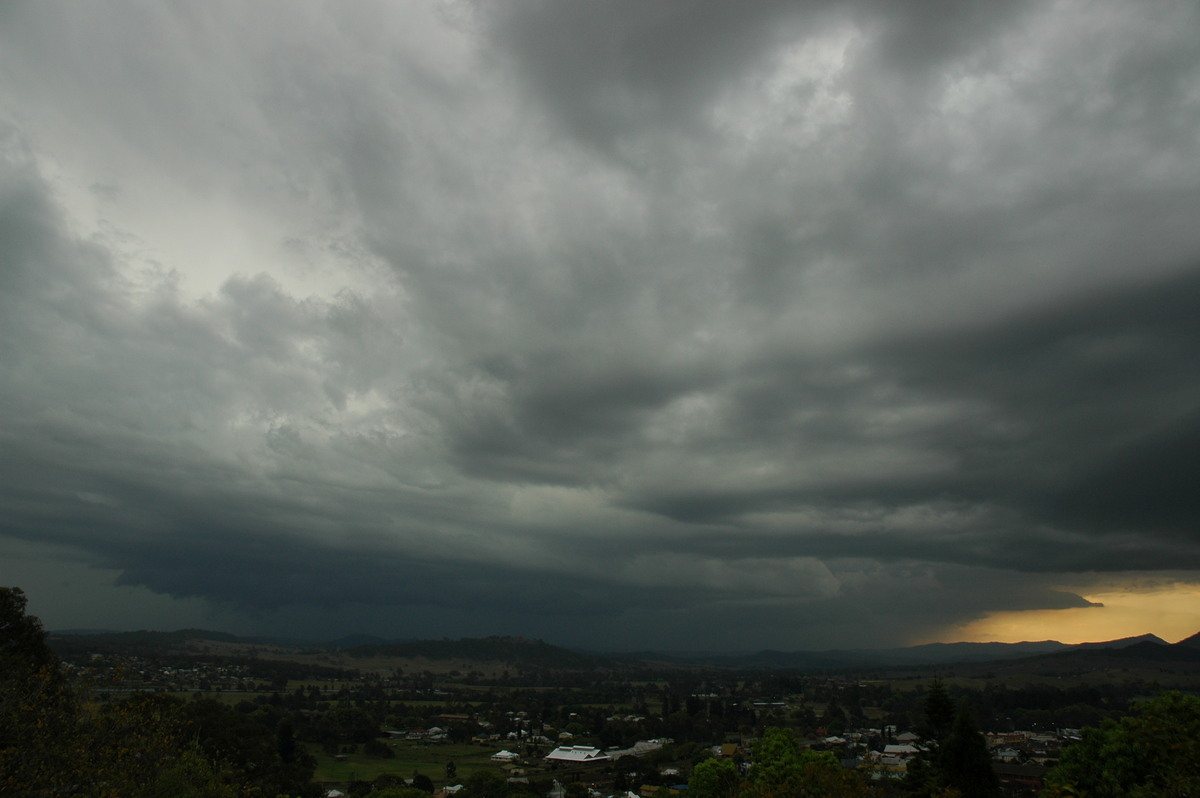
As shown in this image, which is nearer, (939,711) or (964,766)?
(964,766)

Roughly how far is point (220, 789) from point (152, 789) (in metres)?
8.29

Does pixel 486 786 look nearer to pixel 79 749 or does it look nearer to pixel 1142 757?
pixel 79 749

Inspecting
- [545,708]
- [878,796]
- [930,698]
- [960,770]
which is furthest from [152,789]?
[545,708]

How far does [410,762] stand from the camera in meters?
119

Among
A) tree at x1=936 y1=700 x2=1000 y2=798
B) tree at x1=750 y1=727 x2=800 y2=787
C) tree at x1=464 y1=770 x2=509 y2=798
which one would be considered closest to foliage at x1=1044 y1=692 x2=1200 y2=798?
tree at x1=936 y1=700 x2=1000 y2=798

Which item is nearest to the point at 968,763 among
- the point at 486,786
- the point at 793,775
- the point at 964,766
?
the point at 964,766

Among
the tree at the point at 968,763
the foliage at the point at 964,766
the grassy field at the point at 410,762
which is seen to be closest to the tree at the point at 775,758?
the foliage at the point at 964,766

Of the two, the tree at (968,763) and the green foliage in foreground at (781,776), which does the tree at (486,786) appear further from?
the tree at (968,763)

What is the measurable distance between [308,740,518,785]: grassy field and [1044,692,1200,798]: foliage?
85.6m

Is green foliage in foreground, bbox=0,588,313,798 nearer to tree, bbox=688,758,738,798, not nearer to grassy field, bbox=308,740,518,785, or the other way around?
tree, bbox=688,758,738,798

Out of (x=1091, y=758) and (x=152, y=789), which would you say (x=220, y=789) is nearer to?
(x=152, y=789)

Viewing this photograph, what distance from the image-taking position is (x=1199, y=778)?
741 inches

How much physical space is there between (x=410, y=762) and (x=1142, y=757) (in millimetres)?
112195

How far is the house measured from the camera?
405ft
